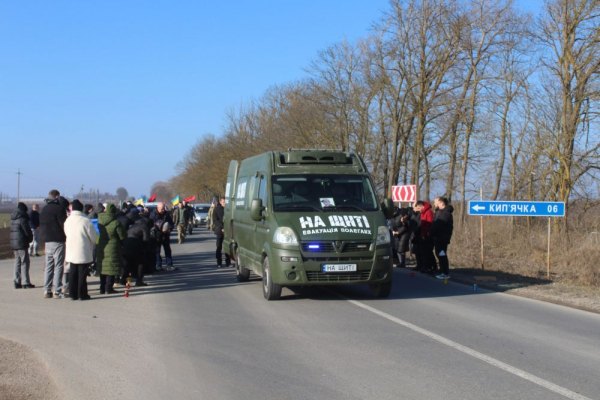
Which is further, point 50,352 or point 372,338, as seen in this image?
point 372,338

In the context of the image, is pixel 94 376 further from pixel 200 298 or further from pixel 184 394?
pixel 200 298

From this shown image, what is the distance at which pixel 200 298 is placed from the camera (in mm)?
12016

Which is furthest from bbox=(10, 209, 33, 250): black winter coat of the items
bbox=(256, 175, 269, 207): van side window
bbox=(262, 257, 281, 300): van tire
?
bbox=(262, 257, 281, 300): van tire

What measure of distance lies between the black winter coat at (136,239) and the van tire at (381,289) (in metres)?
5.02

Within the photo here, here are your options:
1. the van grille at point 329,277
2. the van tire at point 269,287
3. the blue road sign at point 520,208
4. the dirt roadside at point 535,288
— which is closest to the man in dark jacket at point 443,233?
the dirt roadside at point 535,288

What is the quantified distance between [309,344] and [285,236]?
3.18 m

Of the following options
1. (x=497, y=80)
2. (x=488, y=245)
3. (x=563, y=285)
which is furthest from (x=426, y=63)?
(x=563, y=285)

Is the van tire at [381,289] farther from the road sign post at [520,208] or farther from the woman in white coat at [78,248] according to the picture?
the road sign post at [520,208]

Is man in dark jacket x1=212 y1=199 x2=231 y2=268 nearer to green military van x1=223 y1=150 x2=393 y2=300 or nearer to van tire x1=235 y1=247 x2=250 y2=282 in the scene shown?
van tire x1=235 y1=247 x2=250 y2=282

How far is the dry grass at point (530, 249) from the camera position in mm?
16516

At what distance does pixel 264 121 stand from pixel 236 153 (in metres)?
4.77

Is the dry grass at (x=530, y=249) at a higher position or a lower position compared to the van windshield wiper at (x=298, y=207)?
lower

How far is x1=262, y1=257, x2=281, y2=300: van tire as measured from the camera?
11.3m

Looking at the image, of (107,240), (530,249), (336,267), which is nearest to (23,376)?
(336,267)
